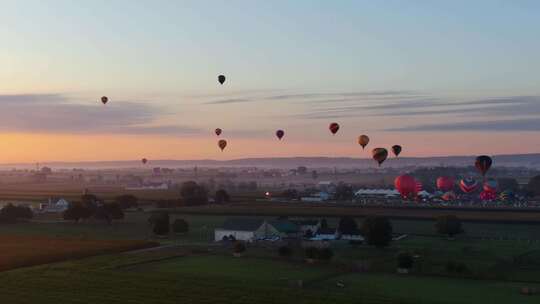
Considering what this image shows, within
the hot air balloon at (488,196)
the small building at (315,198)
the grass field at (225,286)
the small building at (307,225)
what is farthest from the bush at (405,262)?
the hot air balloon at (488,196)

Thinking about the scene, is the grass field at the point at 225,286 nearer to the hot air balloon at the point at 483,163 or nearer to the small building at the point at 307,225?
the small building at the point at 307,225

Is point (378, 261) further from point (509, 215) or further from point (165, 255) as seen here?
point (509, 215)

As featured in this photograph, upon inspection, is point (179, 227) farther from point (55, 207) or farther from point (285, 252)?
point (55, 207)

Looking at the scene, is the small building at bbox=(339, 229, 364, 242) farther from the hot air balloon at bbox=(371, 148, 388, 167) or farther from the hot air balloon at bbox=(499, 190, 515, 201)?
the hot air balloon at bbox=(499, 190, 515, 201)

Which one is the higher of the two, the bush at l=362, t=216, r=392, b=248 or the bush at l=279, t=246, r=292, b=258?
the bush at l=362, t=216, r=392, b=248

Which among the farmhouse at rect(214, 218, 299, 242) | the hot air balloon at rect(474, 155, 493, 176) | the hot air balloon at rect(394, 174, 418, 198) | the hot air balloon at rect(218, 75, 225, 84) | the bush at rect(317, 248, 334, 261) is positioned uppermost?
the hot air balloon at rect(218, 75, 225, 84)

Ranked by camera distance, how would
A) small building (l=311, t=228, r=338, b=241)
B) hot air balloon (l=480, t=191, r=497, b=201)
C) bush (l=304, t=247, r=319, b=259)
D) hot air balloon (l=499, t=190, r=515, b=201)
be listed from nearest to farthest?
bush (l=304, t=247, r=319, b=259), small building (l=311, t=228, r=338, b=241), hot air balloon (l=480, t=191, r=497, b=201), hot air balloon (l=499, t=190, r=515, b=201)

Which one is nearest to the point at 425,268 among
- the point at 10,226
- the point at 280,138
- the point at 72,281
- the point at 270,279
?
the point at 270,279

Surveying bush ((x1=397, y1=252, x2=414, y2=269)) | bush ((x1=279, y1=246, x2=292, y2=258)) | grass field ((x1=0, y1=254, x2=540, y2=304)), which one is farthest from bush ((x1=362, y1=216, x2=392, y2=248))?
bush ((x1=397, y1=252, x2=414, y2=269))
